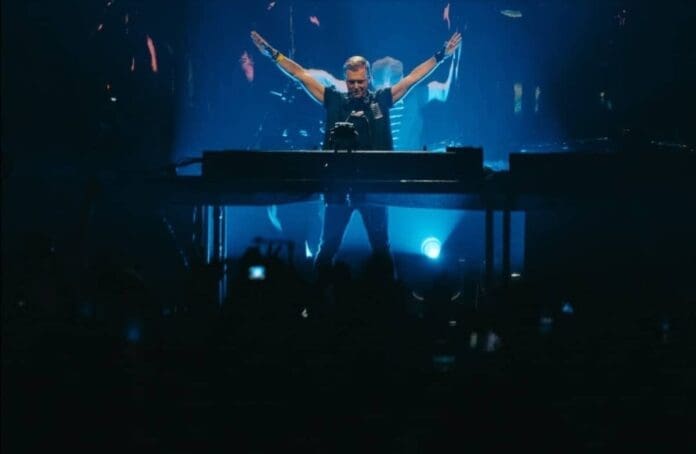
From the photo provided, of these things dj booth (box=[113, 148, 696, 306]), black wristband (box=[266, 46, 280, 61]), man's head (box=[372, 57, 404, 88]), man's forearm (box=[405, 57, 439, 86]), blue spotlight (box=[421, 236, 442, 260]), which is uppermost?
man's head (box=[372, 57, 404, 88])

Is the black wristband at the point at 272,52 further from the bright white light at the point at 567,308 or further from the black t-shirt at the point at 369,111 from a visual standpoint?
the bright white light at the point at 567,308

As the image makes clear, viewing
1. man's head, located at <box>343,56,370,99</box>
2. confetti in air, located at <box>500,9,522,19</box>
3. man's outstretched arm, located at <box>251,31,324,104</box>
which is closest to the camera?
man's head, located at <box>343,56,370,99</box>

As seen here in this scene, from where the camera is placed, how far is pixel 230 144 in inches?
361

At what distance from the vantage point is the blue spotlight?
929 cm

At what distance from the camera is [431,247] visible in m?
9.32

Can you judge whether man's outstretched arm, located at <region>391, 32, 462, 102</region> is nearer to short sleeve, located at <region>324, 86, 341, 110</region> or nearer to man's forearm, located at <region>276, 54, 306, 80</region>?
short sleeve, located at <region>324, 86, 341, 110</region>

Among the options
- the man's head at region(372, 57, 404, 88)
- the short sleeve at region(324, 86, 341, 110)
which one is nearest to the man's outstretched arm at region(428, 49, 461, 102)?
the man's head at region(372, 57, 404, 88)

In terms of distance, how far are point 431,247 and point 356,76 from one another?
119 inches

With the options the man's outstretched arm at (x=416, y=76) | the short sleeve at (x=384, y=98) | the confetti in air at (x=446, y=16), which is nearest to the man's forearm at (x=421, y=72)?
the man's outstretched arm at (x=416, y=76)

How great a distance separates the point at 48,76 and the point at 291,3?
309 centimetres

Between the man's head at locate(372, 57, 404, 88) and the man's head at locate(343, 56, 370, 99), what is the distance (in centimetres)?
218

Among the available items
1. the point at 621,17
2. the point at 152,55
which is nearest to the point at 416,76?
the point at 621,17

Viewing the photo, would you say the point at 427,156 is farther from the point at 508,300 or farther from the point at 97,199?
the point at 97,199

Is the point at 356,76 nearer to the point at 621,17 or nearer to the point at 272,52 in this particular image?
the point at 272,52
